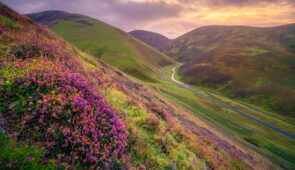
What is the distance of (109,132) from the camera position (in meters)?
5.94

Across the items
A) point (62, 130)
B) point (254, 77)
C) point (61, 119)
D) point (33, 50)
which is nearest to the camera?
point (62, 130)

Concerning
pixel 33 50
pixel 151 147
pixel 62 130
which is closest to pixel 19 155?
pixel 62 130

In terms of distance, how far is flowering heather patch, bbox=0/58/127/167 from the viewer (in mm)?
4828

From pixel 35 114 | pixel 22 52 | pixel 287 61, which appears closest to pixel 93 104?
pixel 35 114

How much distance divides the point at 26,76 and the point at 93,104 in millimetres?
3107

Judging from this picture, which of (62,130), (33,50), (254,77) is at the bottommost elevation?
(62,130)

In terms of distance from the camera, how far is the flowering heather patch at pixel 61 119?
4.83 m

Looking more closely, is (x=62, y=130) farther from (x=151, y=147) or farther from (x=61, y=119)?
(x=151, y=147)

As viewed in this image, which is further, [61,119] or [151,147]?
[151,147]

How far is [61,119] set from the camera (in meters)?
5.47

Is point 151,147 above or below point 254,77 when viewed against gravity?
below

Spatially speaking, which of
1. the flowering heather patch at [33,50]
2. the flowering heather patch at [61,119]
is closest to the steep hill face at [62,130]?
the flowering heather patch at [61,119]

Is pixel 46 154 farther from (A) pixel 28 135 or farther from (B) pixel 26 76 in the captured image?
(B) pixel 26 76

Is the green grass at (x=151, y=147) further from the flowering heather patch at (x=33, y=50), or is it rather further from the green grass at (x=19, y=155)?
the flowering heather patch at (x=33, y=50)
